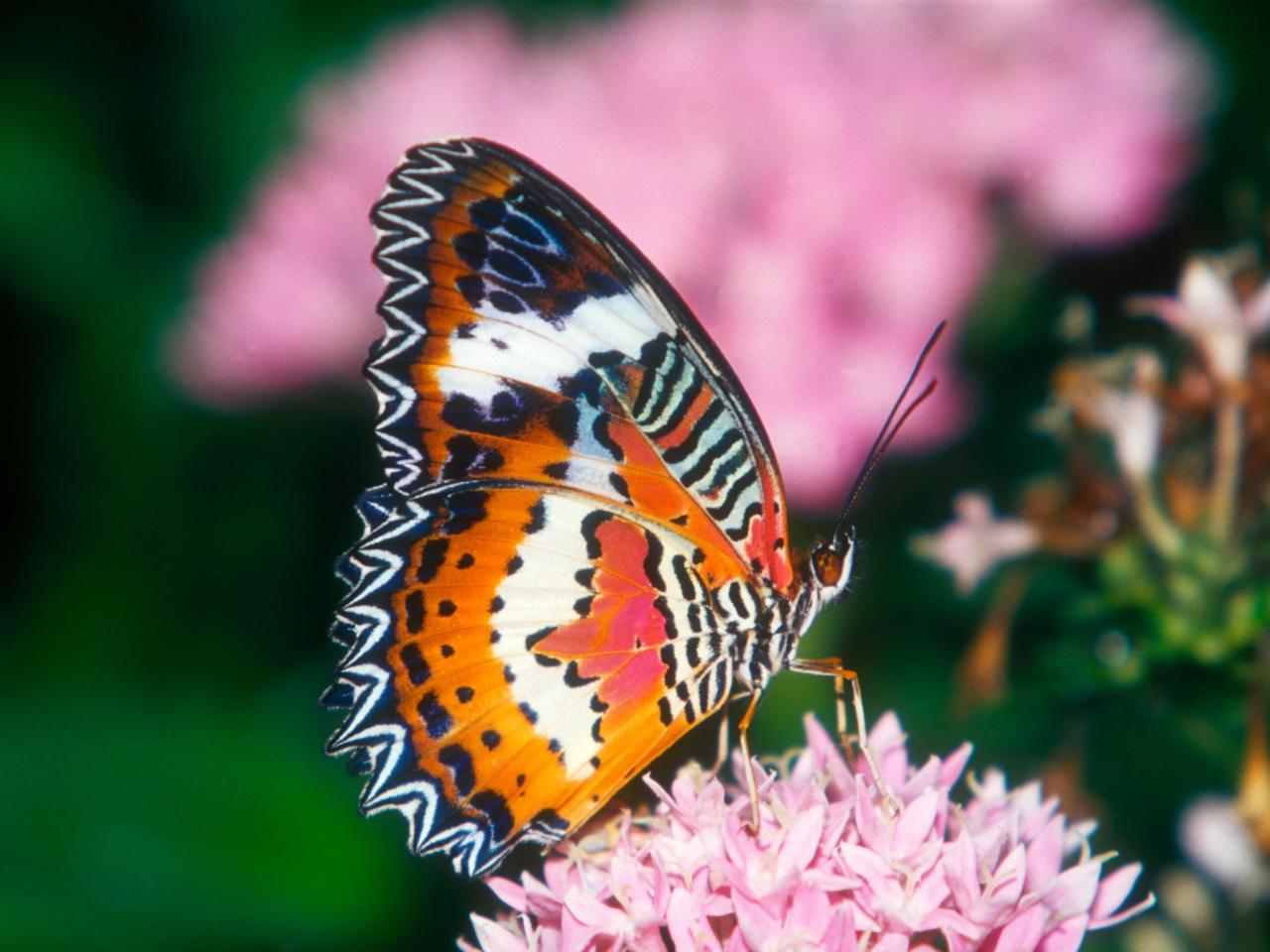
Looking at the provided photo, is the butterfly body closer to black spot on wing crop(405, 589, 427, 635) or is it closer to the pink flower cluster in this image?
black spot on wing crop(405, 589, 427, 635)

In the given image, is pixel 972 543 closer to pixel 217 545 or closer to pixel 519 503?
pixel 519 503

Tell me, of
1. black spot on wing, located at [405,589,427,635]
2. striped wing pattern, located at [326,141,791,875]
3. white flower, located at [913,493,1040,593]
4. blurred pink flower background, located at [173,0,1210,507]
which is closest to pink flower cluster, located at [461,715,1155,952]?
striped wing pattern, located at [326,141,791,875]

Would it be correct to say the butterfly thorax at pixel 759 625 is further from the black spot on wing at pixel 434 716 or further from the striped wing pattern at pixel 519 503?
the black spot on wing at pixel 434 716

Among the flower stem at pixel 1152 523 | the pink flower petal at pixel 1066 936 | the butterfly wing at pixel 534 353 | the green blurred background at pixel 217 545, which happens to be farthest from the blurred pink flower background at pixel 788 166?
the pink flower petal at pixel 1066 936

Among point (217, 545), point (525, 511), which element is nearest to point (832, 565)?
point (525, 511)

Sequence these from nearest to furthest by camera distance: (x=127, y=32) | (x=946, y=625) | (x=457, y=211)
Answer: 1. (x=457, y=211)
2. (x=946, y=625)
3. (x=127, y=32)

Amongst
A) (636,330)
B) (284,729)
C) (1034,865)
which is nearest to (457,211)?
(636,330)

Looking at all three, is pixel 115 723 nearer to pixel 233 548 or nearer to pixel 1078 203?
pixel 233 548
